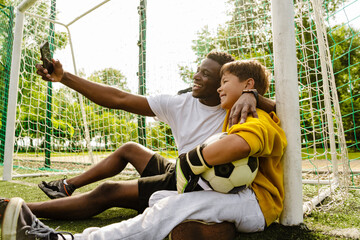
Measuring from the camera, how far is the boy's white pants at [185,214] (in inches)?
48.1

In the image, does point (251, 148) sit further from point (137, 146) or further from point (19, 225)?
point (137, 146)

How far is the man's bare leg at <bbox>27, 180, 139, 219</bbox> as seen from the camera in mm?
1695

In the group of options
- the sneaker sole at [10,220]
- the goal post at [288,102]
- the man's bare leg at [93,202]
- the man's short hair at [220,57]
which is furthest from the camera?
the man's short hair at [220,57]

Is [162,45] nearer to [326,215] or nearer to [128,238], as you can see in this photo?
[326,215]

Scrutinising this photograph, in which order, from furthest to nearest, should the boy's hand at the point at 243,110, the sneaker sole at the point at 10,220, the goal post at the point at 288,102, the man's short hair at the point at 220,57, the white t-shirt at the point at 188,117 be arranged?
1. the man's short hair at the point at 220,57
2. the white t-shirt at the point at 188,117
3. the goal post at the point at 288,102
4. the boy's hand at the point at 243,110
5. the sneaker sole at the point at 10,220

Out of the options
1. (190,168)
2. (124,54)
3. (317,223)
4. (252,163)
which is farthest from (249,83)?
(124,54)

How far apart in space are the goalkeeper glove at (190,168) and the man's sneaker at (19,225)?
0.56 m

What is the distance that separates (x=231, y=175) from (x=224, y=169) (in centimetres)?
4

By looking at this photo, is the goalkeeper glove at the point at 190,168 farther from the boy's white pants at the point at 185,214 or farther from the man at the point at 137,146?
the man at the point at 137,146

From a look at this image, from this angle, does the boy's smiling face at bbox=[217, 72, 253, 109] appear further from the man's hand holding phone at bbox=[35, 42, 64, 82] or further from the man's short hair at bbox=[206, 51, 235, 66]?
the man's hand holding phone at bbox=[35, 42, 64, 82]

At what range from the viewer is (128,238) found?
122 centimetres

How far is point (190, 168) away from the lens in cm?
126

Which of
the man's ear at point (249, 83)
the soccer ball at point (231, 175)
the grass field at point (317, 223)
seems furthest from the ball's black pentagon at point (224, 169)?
the man's ear at point (249, 83)

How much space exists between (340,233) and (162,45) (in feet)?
13.0
